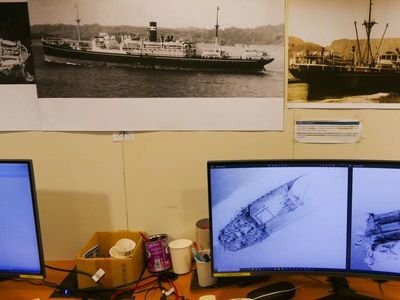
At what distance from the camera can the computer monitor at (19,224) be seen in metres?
1.28

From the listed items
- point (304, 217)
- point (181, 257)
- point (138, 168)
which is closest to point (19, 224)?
point (138, 168)

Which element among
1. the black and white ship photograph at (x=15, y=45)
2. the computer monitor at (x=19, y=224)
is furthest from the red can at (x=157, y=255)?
the black and white ship photograph at (x=15, y=45)

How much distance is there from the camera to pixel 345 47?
1397 mm

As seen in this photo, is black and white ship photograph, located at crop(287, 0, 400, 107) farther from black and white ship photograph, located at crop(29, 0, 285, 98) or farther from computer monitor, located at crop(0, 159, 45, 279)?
computer monitor, located at crop(0, 159, 45, 279)

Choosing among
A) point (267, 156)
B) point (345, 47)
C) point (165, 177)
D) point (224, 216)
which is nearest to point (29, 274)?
point (165, 177)

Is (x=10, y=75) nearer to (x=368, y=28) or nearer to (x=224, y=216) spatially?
(x=224, y=216)

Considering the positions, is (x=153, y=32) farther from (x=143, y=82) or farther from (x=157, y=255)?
(x=157, y=255)

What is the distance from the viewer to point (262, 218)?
1.26m

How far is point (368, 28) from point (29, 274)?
4.95ft

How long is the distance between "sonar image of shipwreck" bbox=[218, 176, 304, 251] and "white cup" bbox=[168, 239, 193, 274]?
25 cm

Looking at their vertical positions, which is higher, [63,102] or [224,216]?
[63,102]

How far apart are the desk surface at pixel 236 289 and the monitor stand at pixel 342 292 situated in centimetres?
4

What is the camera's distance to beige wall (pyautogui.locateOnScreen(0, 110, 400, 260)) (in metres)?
1.49

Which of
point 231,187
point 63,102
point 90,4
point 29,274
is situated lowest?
point 29,274
